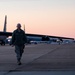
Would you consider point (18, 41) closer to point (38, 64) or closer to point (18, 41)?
point (18, 41)

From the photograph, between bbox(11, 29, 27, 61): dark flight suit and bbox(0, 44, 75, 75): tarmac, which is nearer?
bbox(0, 44, 75, 75): tarmac

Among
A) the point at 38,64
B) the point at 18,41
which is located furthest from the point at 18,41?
the point at 38,64

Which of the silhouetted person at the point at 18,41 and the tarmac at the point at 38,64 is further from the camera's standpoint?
the silhouetted person at the point at 18,41

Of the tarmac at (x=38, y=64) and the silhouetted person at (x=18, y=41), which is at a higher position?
the silhouetted person at (x=18, y=41)

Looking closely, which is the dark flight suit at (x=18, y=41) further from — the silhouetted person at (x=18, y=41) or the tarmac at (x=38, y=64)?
the tarmac at (x=38, y=64)

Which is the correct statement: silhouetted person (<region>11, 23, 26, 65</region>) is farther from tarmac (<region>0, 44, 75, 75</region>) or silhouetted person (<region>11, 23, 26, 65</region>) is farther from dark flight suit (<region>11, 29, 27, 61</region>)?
tarmac (<region>0, 44, 75, 75</region>)

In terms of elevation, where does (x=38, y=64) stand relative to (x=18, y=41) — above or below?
below

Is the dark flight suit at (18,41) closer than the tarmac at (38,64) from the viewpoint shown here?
No

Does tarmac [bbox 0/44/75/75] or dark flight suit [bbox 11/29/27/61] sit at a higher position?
dark flight suit [bbox 11/29/27/61]

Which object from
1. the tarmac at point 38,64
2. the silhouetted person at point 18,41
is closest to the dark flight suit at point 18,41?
the silhouetted person at point 18,41

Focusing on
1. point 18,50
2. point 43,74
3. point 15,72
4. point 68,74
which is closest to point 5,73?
point 15,72

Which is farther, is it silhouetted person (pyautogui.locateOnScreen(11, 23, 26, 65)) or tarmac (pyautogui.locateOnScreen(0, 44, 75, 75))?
silhouetted person (pyautogui.locateOnScreen(11, 23, 26, 65))

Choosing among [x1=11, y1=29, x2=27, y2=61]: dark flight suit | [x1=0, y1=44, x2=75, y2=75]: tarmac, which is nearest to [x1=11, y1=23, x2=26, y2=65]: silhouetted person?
[x1=11, y1=29, x2=27, y2=61]: dark flight suit

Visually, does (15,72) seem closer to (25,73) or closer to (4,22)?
(25,73)
